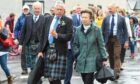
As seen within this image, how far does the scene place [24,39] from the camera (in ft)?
40.9

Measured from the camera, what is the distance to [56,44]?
9500 mm

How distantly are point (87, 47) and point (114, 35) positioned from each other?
165 inches

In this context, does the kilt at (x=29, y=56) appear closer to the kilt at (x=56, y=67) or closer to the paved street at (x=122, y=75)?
the paved street at (x=122, y=75)

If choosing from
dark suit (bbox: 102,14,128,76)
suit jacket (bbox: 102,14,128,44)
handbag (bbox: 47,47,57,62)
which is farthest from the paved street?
handbag (bbox: 47,47,57,62)

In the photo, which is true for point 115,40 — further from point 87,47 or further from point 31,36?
point 87,47

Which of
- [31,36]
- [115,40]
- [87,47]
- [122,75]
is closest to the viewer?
[87,47]

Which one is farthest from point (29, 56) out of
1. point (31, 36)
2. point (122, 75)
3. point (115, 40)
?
point (122, 75)

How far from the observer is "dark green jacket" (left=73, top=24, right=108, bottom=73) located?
31.5 ft

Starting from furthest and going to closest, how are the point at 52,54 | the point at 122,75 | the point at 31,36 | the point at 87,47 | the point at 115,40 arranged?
the point at 122,75 < the point at 115,40 < the point at 31,36 < the point at 87,47 < the point at 52,54

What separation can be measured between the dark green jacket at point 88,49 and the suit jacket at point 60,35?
248 mm

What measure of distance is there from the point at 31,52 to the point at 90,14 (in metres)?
2.76

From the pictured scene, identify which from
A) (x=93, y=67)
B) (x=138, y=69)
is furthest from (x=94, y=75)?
(x=138, y=69)

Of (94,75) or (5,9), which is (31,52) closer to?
(94,75)

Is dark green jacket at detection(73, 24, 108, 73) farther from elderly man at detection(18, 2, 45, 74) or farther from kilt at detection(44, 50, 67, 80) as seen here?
elderly man at detection(18, 2, 45, 74)
